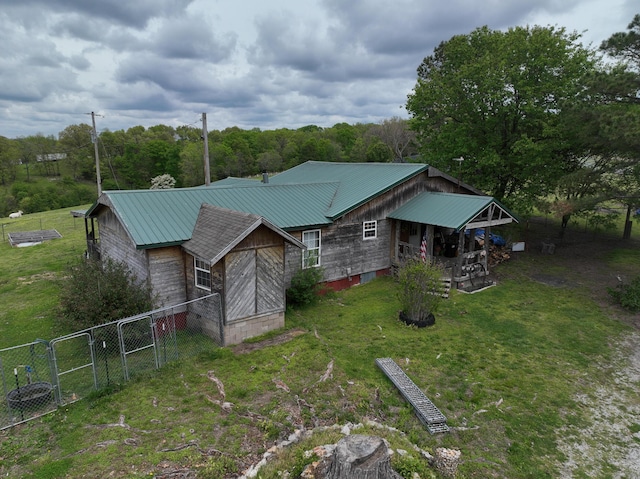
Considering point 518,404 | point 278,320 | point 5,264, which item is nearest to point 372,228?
point 278,320

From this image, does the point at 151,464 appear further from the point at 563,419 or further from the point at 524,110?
the point at 524,110

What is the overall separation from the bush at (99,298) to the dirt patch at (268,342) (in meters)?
2.95

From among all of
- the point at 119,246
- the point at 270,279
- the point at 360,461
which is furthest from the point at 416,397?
the point at 119,246

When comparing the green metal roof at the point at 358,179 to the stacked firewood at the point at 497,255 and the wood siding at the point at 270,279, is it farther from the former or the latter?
the stacked firewood at the point at 497,255

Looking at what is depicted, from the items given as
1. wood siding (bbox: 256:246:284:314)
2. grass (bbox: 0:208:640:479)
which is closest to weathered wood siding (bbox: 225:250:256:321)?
wood siding (bbox: 256:246:284:314)

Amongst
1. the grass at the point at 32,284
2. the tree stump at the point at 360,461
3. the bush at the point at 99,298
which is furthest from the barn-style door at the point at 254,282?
the tree stump at the point at 360,461

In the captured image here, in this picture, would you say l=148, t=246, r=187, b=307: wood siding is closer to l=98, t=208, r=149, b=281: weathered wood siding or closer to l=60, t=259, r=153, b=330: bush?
l=98, t=208, r=149, b=281: weathered wood siding

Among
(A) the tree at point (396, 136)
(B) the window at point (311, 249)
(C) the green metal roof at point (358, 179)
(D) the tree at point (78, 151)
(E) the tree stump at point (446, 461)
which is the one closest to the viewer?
(E) the tree stump at point (446, 461)

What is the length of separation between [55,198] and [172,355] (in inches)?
2494

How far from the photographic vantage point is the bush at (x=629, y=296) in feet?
50.5

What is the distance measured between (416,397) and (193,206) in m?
10.1

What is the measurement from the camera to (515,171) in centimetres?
2212

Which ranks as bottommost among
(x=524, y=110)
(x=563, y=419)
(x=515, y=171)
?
(x=563, y=419)

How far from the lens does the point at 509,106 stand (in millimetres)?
21391
